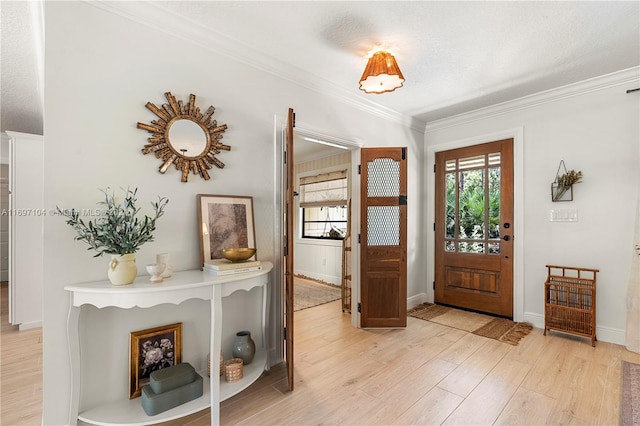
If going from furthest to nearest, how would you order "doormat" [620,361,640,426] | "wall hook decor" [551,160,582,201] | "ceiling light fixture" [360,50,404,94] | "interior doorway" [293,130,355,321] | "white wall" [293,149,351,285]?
1. "white wall" [293,149,351,285]
2. "interior doorway" [293,130,355,321]
3. "wall hook decor" [551,160,582,201]
4. "ceiling light fixture" [360,50,404,94]
5. "doormat" [620,361,640,426]

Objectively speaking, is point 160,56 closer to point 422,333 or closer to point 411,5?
point 411,5

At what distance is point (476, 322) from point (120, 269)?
3669mm

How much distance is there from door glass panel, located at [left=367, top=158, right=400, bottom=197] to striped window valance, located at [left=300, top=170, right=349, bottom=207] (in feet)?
6.52

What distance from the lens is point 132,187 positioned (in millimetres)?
1995

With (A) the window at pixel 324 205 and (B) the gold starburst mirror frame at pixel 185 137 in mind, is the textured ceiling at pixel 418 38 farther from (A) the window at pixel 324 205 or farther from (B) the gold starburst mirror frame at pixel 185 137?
(A) the window at pixel 324 205

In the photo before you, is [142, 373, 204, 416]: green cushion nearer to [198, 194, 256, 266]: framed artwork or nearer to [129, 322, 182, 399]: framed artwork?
[129, 322, 182, 399]: framed artwork

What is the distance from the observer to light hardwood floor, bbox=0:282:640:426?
1939 mm

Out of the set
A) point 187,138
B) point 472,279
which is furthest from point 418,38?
point 472,279

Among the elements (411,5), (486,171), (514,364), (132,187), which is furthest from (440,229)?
(132,187)

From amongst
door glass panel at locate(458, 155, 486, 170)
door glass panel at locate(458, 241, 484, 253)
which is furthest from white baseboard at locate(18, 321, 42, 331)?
door glass panel at locate(458, 155, 486, 170)

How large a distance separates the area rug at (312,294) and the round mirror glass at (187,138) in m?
2.72

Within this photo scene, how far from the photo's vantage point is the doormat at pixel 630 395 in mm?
1890

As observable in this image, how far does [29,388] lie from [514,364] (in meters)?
3.81

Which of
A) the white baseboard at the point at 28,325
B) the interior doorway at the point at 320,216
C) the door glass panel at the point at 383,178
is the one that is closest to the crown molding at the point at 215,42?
the door glass panel at the point at 383,178
